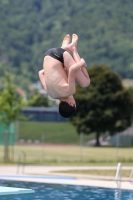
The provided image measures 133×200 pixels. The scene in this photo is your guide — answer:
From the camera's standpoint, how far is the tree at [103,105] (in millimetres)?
65812

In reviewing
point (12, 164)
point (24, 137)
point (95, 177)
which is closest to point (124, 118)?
point (24, 137)

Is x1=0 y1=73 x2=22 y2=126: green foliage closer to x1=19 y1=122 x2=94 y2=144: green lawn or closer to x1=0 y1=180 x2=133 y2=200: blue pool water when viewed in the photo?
x1=0 y1=180 x2=133 y2=200: blue pool water

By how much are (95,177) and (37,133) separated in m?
59.2

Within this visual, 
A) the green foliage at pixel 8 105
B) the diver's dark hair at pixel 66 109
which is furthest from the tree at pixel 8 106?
the diver's dark hair at pixel 66 109

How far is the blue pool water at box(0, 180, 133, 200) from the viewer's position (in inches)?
607

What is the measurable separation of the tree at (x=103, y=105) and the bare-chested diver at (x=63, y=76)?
54.1 metres

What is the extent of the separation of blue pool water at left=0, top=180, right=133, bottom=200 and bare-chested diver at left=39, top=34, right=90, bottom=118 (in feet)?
15.0

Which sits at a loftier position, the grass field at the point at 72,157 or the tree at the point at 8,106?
the tree at the point at 8,106

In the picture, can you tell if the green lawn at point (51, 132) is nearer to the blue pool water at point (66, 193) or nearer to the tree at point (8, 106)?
the tree at point (8, 106)

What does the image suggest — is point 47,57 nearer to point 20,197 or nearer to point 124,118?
point 20,197

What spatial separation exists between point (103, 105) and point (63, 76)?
56.6m

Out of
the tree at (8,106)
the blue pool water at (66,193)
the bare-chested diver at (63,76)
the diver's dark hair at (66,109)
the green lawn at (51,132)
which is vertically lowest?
the blue pool water at (66,193)

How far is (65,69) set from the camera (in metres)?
11.3

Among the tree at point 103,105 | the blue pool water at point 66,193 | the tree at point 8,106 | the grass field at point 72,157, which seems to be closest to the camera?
the blue pool water at point 66,193
